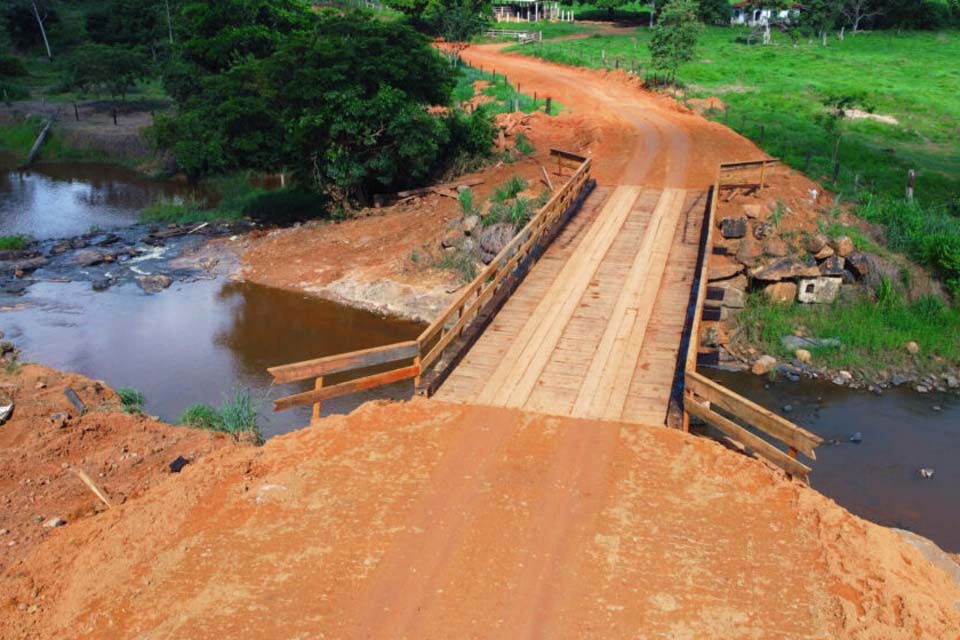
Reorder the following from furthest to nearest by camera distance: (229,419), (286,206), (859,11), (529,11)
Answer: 1. (529,11)
2. (859,11)
3. (286,206)
4. (229,419)

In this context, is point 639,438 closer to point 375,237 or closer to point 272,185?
point 375,237

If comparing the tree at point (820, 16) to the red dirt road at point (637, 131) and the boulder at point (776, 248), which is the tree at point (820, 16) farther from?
the boulder at point (776, 248)

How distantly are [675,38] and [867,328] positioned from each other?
21309 mm

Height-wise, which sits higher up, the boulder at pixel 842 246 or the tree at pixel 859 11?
the tree at pixel 859 11

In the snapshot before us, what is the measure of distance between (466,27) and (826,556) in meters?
41.6

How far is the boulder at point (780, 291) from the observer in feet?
66.6

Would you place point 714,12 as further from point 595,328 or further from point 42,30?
point 595,328

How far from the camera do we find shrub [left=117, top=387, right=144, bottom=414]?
16250 millimetres

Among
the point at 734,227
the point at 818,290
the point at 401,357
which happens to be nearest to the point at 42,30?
the point at 734,227

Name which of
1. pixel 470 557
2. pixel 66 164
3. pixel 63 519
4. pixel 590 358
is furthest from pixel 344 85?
pixel 66 164

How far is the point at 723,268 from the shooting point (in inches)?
798

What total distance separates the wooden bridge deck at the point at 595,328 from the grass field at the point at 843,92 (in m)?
9.81

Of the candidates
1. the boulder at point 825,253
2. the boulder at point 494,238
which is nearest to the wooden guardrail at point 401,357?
the boulder at point 494,238

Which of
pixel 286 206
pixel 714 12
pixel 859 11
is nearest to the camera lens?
pixel 286 206
